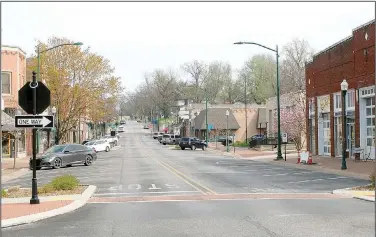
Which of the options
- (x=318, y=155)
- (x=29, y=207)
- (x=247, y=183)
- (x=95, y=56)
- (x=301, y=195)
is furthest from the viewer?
(x=95, y=56)

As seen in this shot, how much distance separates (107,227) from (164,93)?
127824 mm

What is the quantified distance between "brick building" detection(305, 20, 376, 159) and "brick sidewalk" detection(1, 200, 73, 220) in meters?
22.3

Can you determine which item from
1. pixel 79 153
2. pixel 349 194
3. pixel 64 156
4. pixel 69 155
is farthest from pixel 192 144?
pixel 349 194


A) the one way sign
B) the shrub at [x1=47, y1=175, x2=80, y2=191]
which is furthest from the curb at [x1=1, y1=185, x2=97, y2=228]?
the one way sign

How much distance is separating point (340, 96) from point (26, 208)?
91.9ft

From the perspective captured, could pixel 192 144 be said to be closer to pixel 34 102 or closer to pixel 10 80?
pixel 10 80

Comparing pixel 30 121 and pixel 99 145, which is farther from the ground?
pixel 30 121

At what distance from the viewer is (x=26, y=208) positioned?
46.1 feet

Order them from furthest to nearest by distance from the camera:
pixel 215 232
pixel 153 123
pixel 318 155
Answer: pixel 153 123 → pixel 318 155 → pixel 215 232

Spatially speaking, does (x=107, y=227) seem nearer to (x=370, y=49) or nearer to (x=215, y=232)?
(x=215, y=232)

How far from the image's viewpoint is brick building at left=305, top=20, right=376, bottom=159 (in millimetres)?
32438

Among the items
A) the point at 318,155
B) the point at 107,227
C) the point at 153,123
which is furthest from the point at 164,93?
the point at 107,227

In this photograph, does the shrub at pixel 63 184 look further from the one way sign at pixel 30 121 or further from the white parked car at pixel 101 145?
the white parked car at pixel 101 145

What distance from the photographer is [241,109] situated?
3312 inches
